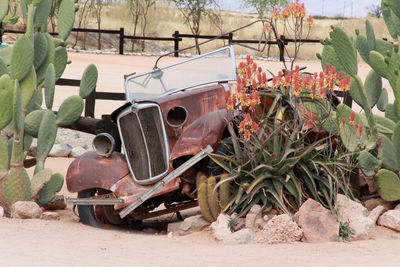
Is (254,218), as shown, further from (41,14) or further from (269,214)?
(41,14)

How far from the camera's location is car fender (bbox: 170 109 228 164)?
23.0ft

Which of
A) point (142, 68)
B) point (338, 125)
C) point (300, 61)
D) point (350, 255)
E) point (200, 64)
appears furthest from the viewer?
point (300, 61)

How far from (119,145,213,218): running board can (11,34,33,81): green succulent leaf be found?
1829mm

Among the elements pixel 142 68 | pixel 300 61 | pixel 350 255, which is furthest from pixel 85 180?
pixel 300 61

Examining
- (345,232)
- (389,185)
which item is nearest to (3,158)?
(345,232)

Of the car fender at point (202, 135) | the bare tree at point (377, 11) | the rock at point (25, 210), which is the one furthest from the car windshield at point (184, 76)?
the bare tree at point (377, 11)

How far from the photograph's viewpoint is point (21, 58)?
767 cm

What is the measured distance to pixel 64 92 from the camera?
72.4 ft

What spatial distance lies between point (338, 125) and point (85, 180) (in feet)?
8.51

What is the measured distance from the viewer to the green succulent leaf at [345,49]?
23.9ft

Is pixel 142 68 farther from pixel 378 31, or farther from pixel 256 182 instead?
pixel 256 182

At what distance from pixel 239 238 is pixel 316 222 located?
0.68m

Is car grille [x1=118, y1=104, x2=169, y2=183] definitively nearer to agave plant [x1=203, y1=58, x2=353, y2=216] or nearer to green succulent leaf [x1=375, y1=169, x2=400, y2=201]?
agave plant [x1=203, y1=58, x2=353, y2=216]

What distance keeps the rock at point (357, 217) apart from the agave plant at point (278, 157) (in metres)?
0.08
